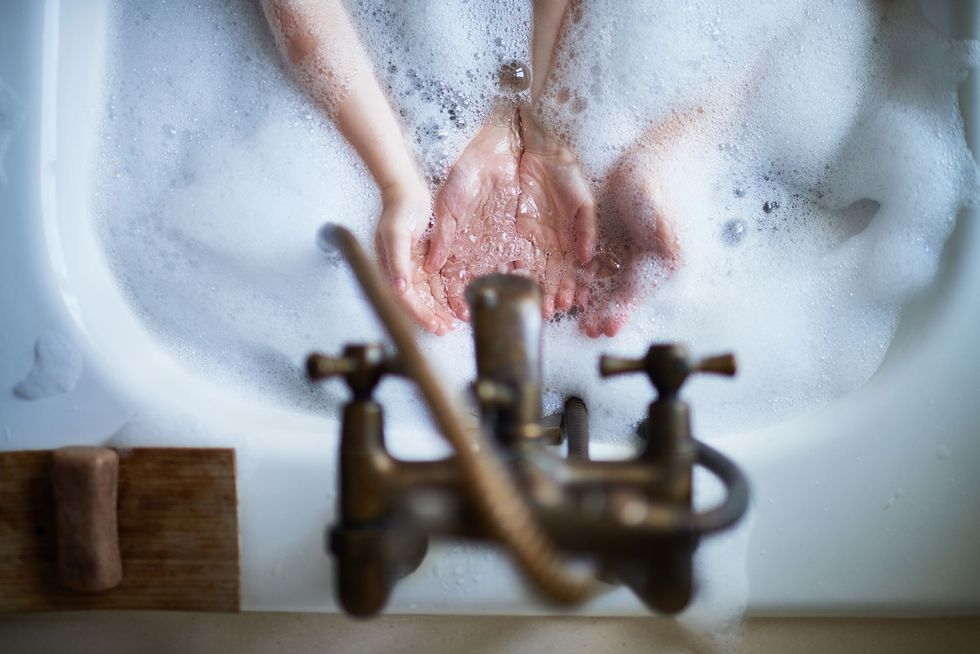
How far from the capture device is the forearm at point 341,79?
2.40 feet

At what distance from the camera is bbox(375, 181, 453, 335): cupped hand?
0.68 metres

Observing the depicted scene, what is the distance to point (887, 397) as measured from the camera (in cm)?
58

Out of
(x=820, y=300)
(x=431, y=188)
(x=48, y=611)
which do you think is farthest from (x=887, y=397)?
(x=48, y=611)

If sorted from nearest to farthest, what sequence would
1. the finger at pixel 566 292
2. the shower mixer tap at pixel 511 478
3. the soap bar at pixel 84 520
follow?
the shower mixer tap at pixel 511 478 < the soap bar at pixel 84 520 < the finger at pixel 566 292

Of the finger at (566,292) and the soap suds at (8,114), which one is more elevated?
the soap suds at (8,114)

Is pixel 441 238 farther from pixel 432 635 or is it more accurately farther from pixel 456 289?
pixel 432 635

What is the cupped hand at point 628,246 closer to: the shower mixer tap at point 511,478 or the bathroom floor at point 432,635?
the bathroom floor at point 432,635

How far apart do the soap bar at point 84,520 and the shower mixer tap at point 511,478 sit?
289 millimetres

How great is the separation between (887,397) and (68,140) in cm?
73

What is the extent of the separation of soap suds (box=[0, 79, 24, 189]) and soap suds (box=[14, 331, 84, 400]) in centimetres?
16

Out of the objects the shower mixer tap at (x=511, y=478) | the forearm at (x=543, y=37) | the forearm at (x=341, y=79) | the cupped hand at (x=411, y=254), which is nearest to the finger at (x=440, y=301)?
the cupped hand at (x=411, y=254)

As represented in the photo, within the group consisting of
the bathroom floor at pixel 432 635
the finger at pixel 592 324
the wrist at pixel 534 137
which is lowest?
the bathroom floor at pixel 432 635

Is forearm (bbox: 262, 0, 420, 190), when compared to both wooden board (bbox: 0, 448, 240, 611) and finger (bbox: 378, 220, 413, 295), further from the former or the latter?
wooden board (bbox: 0, 448, 240, 611)

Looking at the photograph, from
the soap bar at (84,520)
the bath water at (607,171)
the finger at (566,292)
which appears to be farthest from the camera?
the finger at (566,292)
